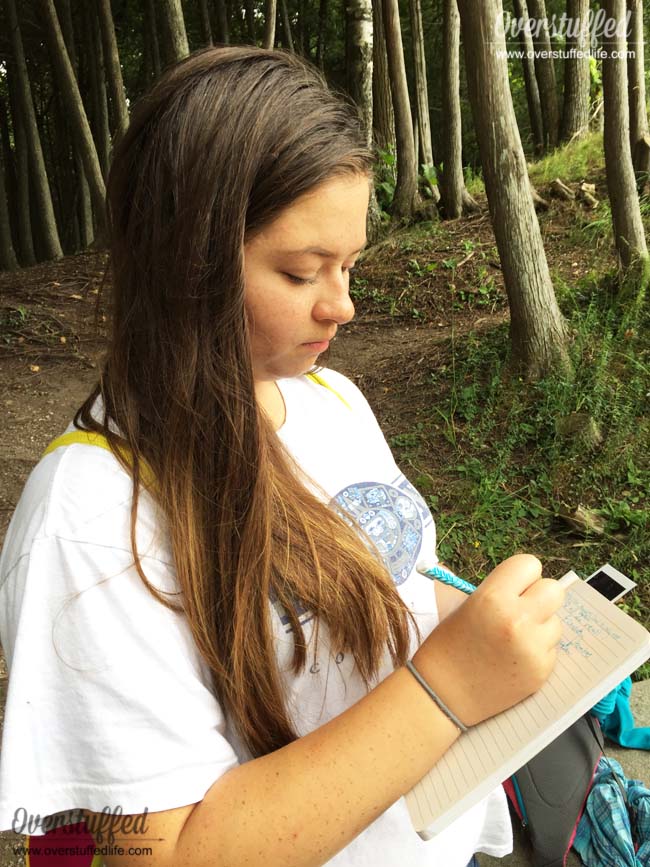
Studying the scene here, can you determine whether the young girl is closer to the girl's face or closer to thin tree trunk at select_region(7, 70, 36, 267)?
the girl's face

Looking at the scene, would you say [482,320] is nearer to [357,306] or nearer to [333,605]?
[357,306]

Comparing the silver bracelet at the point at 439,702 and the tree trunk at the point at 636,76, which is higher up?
the tree trunk at the point at 636,76

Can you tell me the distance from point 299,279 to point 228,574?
440mm

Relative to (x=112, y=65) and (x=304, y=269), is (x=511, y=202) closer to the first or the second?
(x=304, y=269)

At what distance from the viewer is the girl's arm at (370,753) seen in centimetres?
84

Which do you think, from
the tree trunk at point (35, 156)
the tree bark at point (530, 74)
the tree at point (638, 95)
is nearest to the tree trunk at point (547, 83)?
the tree bark at point (530, 74)

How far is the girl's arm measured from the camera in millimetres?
844

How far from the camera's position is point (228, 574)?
98 centimetres

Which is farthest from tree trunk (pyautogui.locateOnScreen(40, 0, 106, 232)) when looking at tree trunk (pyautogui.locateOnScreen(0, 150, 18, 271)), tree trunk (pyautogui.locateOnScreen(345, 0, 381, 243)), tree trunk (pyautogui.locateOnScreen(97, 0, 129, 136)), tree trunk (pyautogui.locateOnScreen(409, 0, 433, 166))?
tree trunk (pyautogui.locateOnScreen(0, 150, 18, 271))

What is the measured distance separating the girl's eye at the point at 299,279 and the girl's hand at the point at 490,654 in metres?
0.51

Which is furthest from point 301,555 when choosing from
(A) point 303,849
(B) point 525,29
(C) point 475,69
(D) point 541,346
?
(B) point 525,29

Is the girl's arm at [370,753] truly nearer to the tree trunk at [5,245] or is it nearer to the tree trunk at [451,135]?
the tree trunk at [451,135]

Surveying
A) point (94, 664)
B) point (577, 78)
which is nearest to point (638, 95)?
point (577, 78)

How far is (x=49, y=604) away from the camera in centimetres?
85
